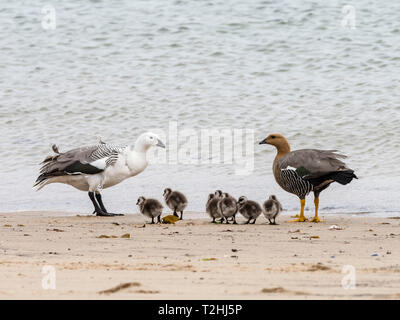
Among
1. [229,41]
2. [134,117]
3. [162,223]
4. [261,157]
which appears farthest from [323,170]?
[229,41]

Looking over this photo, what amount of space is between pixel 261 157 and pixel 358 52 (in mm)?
6111

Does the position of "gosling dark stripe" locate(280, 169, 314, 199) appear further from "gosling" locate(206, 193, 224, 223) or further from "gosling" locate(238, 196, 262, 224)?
"gosling" locate(206, 193, 224, 223)

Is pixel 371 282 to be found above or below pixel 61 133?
below

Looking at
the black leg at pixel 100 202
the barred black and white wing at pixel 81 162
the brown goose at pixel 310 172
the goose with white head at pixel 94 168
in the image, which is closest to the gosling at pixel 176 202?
the goose with white head at pixel 94 168

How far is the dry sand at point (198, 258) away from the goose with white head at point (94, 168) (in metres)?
0.94

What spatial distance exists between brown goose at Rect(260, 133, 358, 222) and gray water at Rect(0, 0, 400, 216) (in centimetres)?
107

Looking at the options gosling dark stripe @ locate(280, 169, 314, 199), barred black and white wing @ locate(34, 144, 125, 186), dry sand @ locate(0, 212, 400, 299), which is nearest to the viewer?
dry sand @ locate(0, 212, 400, 299)

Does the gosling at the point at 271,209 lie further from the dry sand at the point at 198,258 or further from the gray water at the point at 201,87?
the gray water at the point at 201,87

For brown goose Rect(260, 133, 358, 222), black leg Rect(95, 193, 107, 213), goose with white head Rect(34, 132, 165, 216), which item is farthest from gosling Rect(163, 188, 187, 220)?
brown goose Rect(260, 133, 358, 222)

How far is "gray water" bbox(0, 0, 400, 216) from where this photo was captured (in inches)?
524

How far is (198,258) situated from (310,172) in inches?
144

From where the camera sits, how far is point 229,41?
68.1 feet

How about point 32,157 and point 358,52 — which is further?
point 358,52
